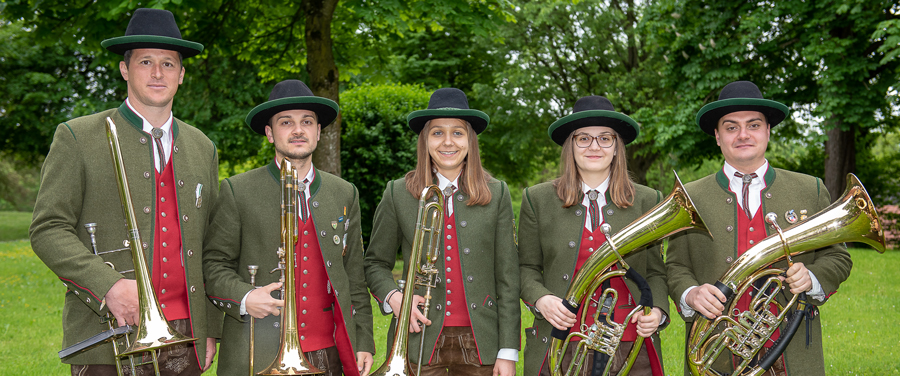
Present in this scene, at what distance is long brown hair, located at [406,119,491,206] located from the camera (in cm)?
402

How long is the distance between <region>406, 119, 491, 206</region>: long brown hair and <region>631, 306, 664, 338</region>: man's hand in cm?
115

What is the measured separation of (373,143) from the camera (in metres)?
12.9

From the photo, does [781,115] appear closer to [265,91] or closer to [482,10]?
[482,10]

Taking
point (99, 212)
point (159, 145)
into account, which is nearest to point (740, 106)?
point (159, 145)

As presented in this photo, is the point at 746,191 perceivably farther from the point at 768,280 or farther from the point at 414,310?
the point at 414,310

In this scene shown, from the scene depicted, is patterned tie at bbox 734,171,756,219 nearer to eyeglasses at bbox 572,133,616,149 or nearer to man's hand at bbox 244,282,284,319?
eyeglasses at bbox 572,133,616,149

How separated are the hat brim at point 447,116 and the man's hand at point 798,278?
2.01 metres

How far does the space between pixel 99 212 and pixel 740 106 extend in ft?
12.5

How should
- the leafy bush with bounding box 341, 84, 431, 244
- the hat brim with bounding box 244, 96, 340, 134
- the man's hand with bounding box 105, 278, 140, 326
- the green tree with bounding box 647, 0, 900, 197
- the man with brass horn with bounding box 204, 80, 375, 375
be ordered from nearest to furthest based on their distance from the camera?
the man's hand with bounding box 105, 278, 140, 326 → the man with brass horn with bounding box 204, 80, 375, 375 → the hat brim with bounding box 244, 96, 340, 134 → the leafy bush with bounding box 341, 84, 431, 244 → the green tree with bounding box 647, 0, 900, 197

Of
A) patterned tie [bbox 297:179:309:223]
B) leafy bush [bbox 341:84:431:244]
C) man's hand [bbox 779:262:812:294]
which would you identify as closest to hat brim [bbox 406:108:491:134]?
patterned tie [bbox 297:179:309:223]

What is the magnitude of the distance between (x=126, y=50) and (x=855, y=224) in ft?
13.8

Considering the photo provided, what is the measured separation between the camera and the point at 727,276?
3.60 metres

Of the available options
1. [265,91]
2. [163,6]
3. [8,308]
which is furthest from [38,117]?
[163,6]

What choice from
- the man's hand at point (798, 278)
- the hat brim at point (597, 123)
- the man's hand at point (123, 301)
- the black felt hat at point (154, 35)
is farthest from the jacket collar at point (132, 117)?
the man's hand at point (798, 278)
